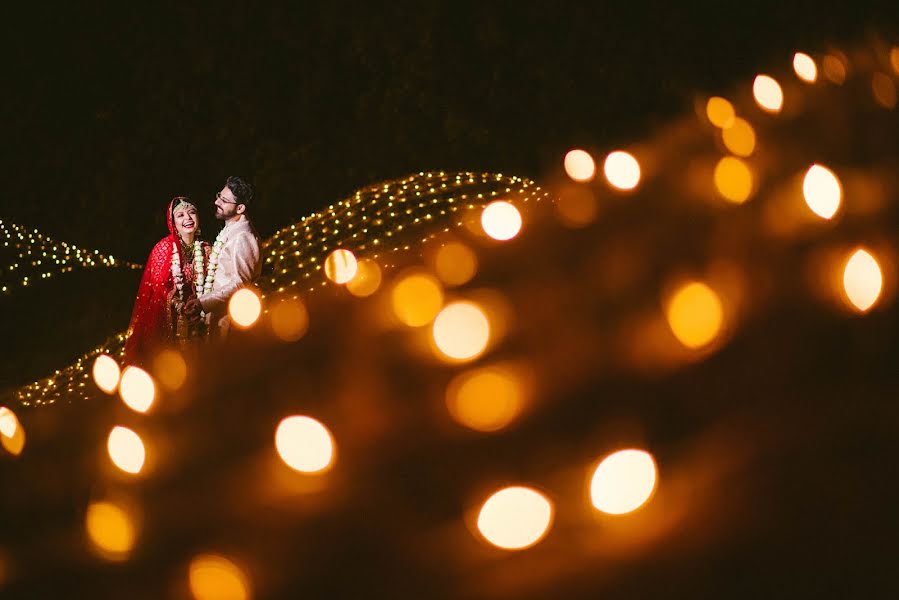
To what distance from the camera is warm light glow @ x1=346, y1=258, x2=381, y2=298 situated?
2217 millimetres

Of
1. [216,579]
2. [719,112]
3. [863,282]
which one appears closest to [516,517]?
[216,579]

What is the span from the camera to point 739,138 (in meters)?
2.44

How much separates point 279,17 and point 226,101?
0.50m

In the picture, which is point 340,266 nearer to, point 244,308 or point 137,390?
point 244,308

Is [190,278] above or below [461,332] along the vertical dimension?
above

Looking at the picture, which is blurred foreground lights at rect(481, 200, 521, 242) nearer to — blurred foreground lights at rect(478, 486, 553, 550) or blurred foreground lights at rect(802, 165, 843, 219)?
blurred foreground lights at rect(802, 165, 843, 219)

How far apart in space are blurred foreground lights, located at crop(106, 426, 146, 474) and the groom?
0.69m

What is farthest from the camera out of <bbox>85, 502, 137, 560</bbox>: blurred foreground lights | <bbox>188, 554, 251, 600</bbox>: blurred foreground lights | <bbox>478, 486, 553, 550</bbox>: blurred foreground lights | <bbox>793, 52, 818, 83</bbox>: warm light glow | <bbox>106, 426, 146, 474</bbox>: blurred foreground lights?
<bbox>793, 52, 818, 83</bbox>: warm light glow

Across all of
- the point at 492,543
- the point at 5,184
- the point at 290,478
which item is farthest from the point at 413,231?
the point at 5,184

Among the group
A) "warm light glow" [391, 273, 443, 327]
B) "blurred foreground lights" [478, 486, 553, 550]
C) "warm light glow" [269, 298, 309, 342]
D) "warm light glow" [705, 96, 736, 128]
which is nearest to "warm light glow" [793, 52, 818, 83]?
"warm light glow" [705, 96, 736, 128]

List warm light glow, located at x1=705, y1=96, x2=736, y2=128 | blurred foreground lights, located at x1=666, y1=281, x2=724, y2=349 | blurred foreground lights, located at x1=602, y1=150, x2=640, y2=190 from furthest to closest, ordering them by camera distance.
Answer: warm light glow, located at x1=705, y1=96, x2=736, y2=128, blurred foreground lights, located at x1=602, y1=150, x2=640, y2=190, blurred foreground lights, located at x1=666, y1=281, x2=724, y2=349

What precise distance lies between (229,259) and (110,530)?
3.05ft

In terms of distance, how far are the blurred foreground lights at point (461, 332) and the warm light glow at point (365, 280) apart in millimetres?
491

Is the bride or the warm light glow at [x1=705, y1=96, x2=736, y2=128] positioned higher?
the warm light glow at [x1=705, y1=96, x2=736, y2=128]
